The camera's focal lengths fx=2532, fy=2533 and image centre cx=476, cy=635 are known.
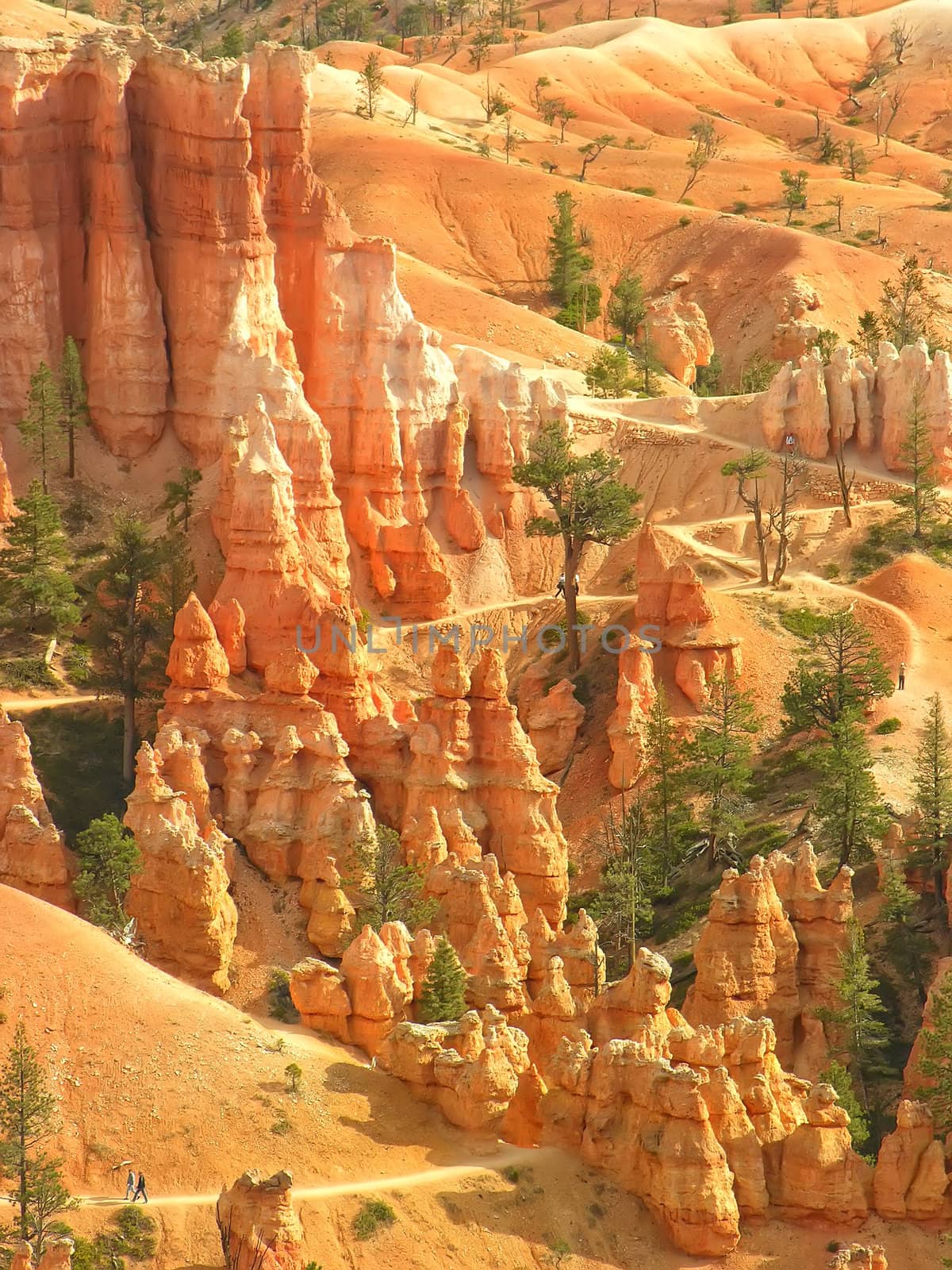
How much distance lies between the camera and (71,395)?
87625 millimetres

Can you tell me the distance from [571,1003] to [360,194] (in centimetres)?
8680

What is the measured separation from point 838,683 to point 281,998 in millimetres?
22921

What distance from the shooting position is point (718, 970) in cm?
6300

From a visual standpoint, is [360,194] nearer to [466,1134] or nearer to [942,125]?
[942,125]

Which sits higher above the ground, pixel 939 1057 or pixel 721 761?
pixel 939 1057

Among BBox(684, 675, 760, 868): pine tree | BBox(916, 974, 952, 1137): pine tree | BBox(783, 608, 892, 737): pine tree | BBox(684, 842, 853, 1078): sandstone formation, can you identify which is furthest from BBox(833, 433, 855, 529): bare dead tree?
BBox(916, 974, 952, 1137): pine tree

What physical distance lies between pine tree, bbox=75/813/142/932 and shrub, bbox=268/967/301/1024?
4.10 meters

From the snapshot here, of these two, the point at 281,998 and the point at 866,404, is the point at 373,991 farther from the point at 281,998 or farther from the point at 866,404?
the point at 866,404

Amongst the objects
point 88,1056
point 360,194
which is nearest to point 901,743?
point 88,1056

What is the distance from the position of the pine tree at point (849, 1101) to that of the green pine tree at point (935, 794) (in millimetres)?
8368

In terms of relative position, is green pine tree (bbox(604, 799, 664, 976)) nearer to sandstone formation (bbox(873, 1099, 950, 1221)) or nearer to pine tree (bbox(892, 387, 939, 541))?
sandstone formation (bbox(873, 1099, 950, 1221))

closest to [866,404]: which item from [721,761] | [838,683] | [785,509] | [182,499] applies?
[785,509]

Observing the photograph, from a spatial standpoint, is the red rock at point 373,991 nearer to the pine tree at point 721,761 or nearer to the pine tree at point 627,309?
the pine tree at point 721,761

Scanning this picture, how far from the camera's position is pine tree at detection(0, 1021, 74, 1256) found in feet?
160
